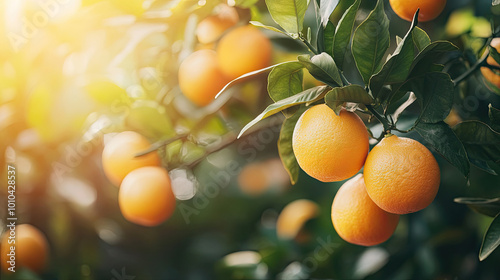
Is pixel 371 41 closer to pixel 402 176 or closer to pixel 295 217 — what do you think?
pixel 402 176

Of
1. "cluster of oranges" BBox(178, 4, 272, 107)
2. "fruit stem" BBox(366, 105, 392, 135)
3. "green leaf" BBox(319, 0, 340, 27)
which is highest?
"green leaf" BBox(319, 0, 340, 27)

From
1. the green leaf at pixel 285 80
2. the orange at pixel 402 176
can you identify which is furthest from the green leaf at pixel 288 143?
the orange at pixel 402 176

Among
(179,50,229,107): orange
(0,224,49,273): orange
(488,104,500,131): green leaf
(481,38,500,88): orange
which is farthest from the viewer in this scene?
(0,224,49,273): orange

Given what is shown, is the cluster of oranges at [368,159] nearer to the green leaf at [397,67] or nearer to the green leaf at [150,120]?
the green leaf at [397,67]

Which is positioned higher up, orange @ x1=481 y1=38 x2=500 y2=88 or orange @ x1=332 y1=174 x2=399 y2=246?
orange @ x1=481 y1=38 x2=500 y2=88

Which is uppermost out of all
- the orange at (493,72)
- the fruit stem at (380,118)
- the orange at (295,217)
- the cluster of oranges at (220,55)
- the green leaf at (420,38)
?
the green leaf at (420,38)

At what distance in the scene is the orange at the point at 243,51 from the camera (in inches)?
34.1

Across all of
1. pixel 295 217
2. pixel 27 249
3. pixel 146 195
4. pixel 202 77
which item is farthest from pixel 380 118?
pixel 27 249

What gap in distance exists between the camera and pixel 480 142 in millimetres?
634

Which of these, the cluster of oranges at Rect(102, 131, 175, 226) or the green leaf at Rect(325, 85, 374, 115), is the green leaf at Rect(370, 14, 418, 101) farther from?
the cluster of oranges at Rect(102, 131, 175, 226)

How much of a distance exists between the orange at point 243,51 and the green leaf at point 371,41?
33 cm

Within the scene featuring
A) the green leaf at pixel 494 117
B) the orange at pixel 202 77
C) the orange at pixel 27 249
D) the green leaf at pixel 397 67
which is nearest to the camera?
the green leaf at pixel 397 67

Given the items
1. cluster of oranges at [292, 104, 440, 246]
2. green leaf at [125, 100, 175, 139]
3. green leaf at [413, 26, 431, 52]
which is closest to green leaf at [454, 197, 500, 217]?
cluster of oranges at [292, 104, 440, 246]

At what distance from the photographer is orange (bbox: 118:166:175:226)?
3.04 ft
